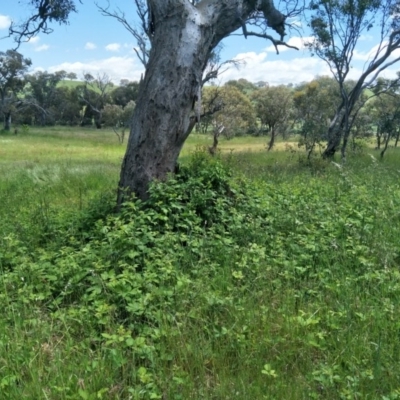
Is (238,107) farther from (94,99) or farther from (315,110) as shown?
(94,99)

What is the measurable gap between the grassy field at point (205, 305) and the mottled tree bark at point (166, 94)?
1.73 feet

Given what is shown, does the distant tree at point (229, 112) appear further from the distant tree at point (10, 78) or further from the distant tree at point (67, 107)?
the distant tree at point (67, 107)

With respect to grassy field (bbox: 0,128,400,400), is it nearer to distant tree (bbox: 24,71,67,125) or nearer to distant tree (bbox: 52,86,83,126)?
distant tree (bbox: 52,86,83,126)

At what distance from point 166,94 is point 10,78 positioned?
61427 mm

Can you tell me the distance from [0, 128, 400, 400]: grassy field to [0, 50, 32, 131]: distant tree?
5848cm

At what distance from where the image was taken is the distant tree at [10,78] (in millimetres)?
56344

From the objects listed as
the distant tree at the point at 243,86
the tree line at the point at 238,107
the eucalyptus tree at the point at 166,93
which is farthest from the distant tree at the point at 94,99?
the eucalyptus tree at the point at 166,93

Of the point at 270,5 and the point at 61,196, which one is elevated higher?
the point at 270,5

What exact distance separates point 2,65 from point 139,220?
61.4 m

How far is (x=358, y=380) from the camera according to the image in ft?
7.80

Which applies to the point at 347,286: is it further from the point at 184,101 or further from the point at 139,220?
the point at 184,101

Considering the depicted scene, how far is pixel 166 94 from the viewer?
18.5ft

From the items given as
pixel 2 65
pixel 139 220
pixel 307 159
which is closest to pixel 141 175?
→ pixel 139 220

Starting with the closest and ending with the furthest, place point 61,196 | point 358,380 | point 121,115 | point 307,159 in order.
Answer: point 358,380 < point 61,196 < point 307,159 < point 121,115
